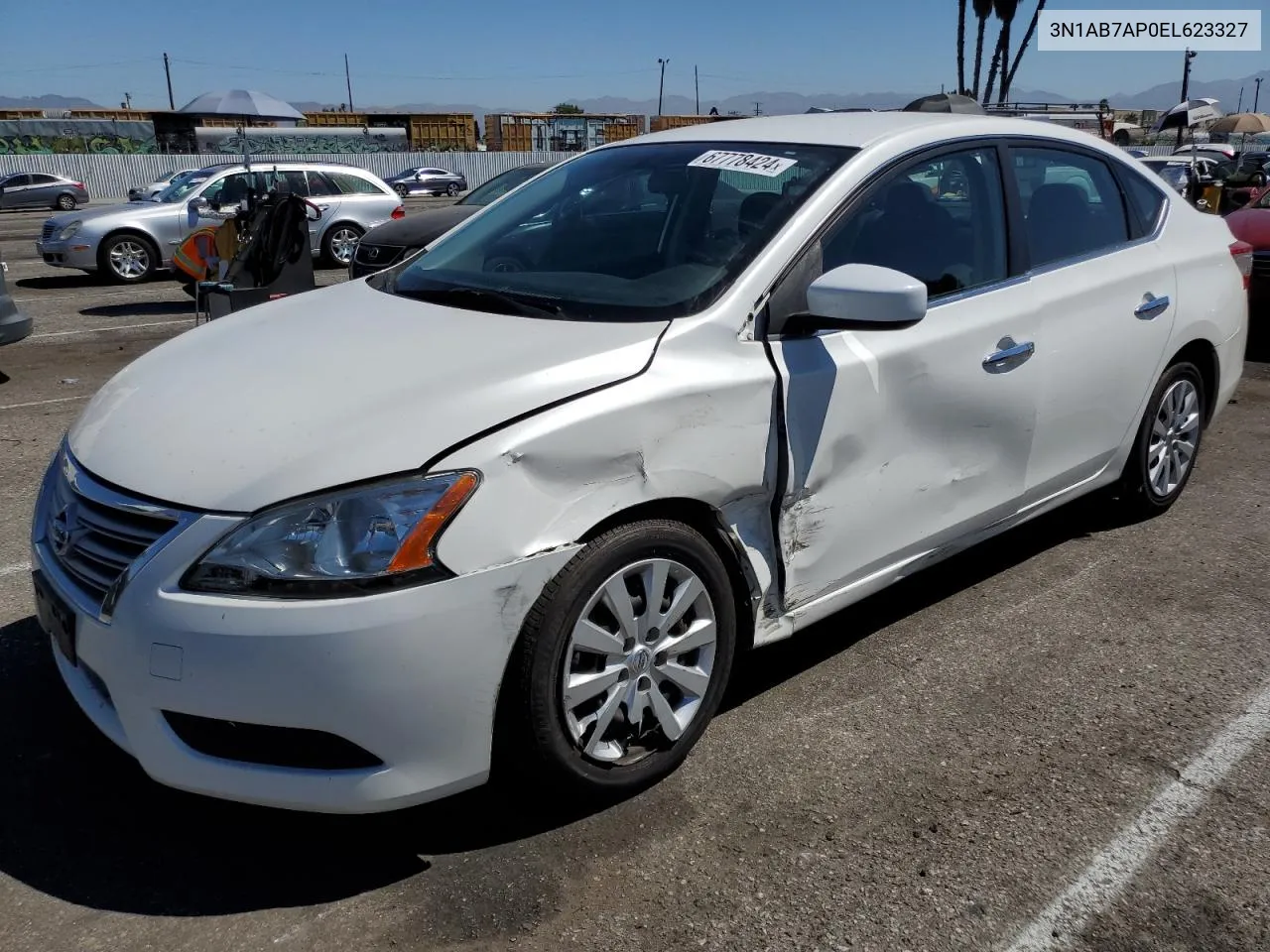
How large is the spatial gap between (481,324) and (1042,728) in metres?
1.99

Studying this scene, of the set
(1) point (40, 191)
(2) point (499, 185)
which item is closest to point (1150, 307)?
(2) point (499, 185)

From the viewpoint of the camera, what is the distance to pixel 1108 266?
409 cm

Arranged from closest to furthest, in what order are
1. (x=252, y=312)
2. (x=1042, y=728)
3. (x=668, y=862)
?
1. (x=668, y=862)
2. (x=1042, y=728)
3. (x=252, y=312)

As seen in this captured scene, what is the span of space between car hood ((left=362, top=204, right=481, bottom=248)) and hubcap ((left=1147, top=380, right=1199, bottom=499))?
709 cm

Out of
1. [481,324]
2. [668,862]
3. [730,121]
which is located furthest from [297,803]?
[730,121]

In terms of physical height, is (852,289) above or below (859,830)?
above

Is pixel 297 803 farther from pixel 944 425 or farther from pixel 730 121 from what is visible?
pixel 730 121

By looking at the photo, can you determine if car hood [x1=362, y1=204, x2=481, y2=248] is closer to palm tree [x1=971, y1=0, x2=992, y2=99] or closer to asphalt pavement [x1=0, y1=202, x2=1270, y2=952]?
asphalt pavement [x1=0, y1=202, x2=1270, y2=952]

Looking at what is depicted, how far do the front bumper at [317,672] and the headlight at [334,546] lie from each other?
1.4 inches

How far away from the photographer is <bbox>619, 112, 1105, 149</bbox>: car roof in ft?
11.6

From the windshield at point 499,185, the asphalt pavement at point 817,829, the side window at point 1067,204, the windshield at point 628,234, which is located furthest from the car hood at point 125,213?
the side window at point 1067,204

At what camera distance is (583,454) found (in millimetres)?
2547

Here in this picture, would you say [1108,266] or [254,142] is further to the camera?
[254,142]

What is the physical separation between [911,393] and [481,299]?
129 centimetres
